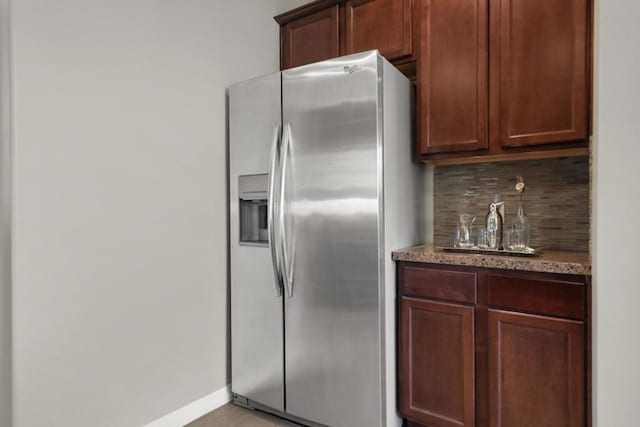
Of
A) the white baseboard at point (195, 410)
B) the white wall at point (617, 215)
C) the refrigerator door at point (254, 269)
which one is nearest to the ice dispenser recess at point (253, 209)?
the refrigerator door at point (254, 269)

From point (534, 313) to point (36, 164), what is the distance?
2157mm

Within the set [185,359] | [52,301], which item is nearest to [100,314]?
[52,301]

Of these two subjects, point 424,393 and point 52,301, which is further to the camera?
point 424,393

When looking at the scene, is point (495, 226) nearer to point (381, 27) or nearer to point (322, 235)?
point (322, 235)

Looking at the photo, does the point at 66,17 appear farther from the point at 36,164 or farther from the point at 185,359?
the point at 185,359

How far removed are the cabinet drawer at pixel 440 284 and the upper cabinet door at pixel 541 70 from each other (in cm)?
70

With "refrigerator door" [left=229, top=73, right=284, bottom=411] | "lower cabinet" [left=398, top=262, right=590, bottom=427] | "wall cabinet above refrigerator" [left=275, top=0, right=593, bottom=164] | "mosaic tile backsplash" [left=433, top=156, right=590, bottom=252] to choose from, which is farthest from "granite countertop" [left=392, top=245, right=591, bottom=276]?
"refrigerator door" [left=229, top=73, right=284, bottom=411]

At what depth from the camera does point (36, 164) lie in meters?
1.56

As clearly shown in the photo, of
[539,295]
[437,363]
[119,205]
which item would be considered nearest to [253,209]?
[119,205]

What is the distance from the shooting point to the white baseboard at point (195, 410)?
2.02m

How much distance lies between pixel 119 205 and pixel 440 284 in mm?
1588

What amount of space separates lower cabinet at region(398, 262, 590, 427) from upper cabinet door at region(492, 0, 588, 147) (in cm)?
69

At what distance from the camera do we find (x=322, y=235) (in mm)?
1954

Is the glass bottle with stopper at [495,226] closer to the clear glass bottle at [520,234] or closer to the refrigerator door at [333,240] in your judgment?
the clear glass bottle at [520,234]
